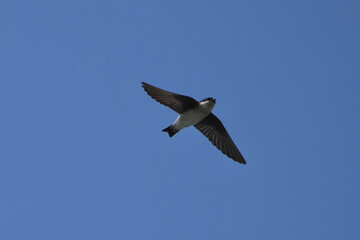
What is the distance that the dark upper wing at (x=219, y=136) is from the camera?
13.5 meters

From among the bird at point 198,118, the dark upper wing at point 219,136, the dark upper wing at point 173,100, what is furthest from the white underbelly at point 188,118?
the dark upper wing at point 219,136

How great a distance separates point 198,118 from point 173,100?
2.13ft

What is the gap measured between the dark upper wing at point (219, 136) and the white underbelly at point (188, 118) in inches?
17.7

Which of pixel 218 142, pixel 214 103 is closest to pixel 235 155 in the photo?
pixel 218 142

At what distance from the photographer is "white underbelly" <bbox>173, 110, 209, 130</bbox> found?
12752 millimetres

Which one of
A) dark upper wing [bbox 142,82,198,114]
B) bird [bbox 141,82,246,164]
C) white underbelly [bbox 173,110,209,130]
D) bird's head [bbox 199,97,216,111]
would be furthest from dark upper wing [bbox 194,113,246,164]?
dark upper wing [bbox 142,82,198,114]

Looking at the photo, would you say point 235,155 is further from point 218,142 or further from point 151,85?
point 151,85

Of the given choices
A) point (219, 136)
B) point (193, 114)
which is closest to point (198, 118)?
point (193, 114)

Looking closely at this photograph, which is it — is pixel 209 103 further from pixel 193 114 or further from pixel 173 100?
pixel 173 100

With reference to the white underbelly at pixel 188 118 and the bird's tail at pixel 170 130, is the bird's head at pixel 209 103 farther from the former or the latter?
the bird's tail at pixel 170 130

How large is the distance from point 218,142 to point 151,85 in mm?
2032

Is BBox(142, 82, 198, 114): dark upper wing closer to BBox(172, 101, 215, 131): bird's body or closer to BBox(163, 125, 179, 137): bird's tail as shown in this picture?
BBox(172, 101, 215, 131): bird's body

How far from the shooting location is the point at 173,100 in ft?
41.6

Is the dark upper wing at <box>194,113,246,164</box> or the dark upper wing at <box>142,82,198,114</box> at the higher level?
the dark upper wing at <box>142,82,198,114</box>
